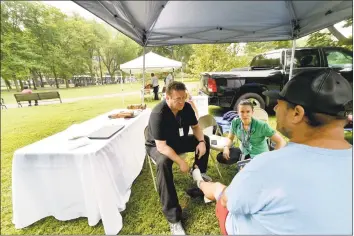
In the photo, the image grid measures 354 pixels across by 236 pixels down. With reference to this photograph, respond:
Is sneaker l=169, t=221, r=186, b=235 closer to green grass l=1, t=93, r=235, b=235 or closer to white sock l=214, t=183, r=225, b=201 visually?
green grass l=1, t=93, r=235, b=235

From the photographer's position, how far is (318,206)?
2.37ft

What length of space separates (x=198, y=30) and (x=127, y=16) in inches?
63.5

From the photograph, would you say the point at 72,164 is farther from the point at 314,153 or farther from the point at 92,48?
the point at 92,48

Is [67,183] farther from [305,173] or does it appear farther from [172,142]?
[305,173]

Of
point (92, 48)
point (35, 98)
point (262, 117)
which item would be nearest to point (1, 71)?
point (35, 98)

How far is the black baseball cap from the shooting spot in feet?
2.69

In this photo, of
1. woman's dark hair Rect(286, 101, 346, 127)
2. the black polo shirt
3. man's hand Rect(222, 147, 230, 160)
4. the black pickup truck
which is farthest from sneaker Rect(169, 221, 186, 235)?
the black pickup truck

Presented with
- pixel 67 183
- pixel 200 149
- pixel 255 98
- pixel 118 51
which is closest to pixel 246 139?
pixel 200 149

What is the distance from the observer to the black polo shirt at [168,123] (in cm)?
243

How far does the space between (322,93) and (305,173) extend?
1.15ft

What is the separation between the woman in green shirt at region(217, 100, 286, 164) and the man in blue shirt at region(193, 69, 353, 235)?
180 centimetres

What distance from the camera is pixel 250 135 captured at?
273cm

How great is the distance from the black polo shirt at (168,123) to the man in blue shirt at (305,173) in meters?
1.58

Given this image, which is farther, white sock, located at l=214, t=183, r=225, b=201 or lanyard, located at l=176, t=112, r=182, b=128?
lanyard, located at l=176, t=112, r=182, b=128
